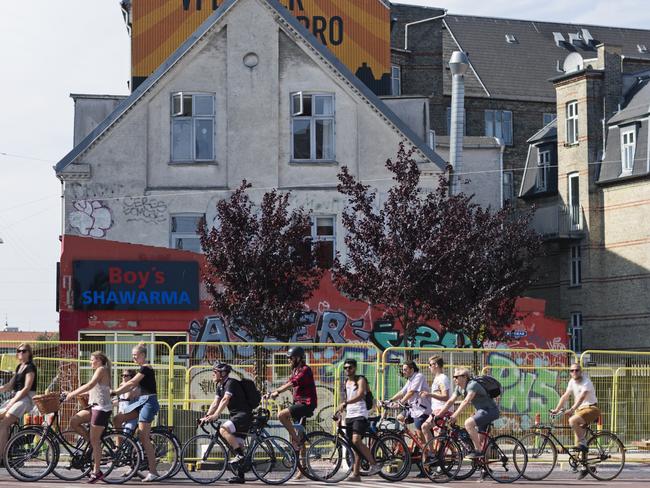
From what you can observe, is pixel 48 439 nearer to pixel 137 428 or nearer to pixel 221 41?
pixel 137 428

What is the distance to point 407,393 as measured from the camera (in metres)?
21.9

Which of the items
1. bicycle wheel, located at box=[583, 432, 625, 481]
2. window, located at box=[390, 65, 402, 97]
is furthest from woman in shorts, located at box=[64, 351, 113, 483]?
window, located at box=[390, 65, 402, 97]

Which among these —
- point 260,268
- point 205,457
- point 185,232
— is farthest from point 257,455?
point 185,232

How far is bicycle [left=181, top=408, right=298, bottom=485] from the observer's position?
20094 mm

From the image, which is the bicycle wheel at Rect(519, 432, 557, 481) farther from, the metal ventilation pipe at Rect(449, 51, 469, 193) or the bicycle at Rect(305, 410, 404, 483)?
the metal ventilation pipe at Rect(449, 51, 469, 193)

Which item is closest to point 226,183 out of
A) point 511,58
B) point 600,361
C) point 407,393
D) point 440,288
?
point 440,288

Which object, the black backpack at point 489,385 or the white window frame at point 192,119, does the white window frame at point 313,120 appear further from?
the black backpack at point 489,385

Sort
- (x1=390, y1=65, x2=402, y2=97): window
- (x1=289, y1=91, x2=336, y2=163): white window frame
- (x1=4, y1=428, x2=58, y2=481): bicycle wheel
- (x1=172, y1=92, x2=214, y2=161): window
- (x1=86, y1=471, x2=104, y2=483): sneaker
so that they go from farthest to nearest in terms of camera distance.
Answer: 1. (x1=390, y1=65, x2=402, y2=97): window
2. (x1=289, y1=91, x2=336, y2=163): white window frame
3. (x1=172, y1=92, x2=214, y2=161): window
4. (x1=4, y1=428, x2=58, y2=481): bicycle wheel
5. (x1=86, y1=471, x2=104, y2=483): sneaker

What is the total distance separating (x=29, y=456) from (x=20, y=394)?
975 millimetres

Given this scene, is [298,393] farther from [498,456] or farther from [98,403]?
[498,456]

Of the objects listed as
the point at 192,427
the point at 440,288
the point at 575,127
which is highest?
the point at 575,127

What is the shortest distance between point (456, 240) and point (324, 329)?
20.4 ft

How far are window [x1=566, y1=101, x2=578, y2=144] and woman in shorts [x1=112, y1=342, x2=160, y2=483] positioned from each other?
40124 mm

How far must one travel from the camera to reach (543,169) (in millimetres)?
62219
